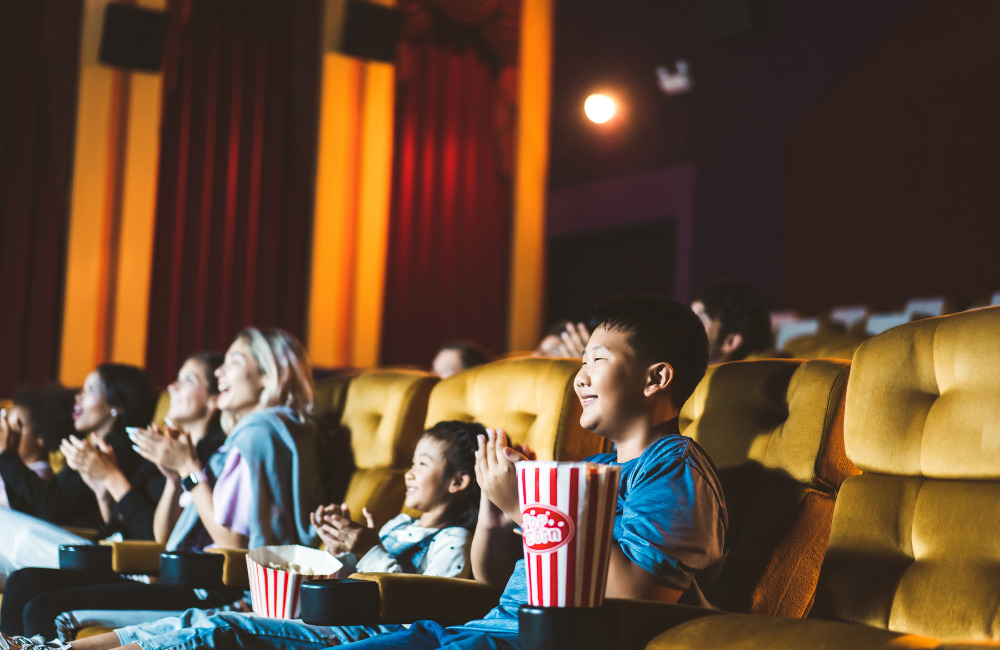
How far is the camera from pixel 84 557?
7.20ft

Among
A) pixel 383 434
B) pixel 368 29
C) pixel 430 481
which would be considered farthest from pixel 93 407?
pixel 368 29

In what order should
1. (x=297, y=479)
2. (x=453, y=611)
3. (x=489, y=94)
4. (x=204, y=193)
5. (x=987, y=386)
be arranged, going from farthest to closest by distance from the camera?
(x=489, y=94), (x=204, y=193), (x=297, y=479), (x=453, y=611), (x=987, y=386)

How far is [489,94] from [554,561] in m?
Result: 5.59

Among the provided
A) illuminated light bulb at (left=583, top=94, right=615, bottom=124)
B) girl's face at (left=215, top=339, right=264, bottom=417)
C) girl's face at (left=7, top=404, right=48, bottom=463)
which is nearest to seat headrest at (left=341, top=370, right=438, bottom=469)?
girl's face at (left=215, top=339, right=264, bottom=417)

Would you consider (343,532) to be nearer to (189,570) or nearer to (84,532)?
(189,570)

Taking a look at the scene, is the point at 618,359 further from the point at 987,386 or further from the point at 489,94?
the point at 489,94

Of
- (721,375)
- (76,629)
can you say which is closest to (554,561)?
(721,375)

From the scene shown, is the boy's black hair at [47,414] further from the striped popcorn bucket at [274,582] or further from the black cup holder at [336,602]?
the black cup holder at [336,602]

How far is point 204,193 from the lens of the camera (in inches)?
216

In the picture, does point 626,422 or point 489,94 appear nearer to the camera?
point 626,422

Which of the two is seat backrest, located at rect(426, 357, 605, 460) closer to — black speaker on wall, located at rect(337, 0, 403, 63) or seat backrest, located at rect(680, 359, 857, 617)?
seat backrest, located at rect(680, 359, 857, 617)

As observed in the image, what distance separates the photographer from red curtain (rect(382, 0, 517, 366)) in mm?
6059

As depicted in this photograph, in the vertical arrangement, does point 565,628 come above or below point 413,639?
above

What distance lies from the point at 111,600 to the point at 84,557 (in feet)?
0.64
